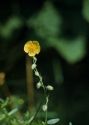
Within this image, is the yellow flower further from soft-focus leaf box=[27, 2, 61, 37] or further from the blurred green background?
soft-focus leaf box=[27, 2, 61, 37]

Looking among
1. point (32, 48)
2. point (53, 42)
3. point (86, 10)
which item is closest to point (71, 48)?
point (53, 42)

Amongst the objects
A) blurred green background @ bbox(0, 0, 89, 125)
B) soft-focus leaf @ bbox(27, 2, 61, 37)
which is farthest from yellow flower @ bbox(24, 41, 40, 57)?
soft-focus leaf @ bbox(27, 2, 61, 37)

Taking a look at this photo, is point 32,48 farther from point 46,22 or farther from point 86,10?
point 46,22

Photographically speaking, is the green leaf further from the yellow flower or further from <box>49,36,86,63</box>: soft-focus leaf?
the yellow flower

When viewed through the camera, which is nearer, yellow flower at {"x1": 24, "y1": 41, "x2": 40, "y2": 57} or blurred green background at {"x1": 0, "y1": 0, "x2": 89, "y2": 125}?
yellow flower at {"x1": 24, "y1": 41, "x2": 40, "y2": 57}

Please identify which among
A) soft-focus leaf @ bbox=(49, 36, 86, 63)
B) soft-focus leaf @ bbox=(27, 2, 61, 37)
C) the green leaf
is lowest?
soft-focus leaf @ bbox=(49, 36, 86, 63)

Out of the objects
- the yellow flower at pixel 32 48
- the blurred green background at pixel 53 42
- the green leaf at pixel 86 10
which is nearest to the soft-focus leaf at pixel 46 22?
the blurred green background at pixel 53 42

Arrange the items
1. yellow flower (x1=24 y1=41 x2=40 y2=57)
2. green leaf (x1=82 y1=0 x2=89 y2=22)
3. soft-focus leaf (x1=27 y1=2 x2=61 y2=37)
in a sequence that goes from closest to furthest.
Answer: yellow flower (x1=24 y1=41 x2=40 y2=57), green leaf (x1=82 y1=0 x2=89 y2=22), soft-focus leaf (x1=27 y1=2 x2=61 y2=37)

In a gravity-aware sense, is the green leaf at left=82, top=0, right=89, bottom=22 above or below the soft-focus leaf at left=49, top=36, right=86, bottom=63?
above

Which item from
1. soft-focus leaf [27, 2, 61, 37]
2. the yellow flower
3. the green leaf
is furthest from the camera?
soft-focus leaf [27, 2, 61, 37]
